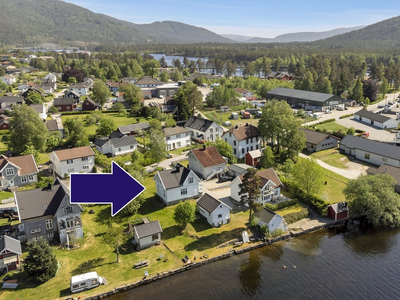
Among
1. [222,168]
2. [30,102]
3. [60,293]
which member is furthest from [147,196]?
[30,102]

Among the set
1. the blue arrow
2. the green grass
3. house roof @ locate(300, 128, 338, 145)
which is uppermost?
the blue arrow

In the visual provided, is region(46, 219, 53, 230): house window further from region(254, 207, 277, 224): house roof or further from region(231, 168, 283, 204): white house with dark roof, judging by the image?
region(254, 207, 277, 224): house roof

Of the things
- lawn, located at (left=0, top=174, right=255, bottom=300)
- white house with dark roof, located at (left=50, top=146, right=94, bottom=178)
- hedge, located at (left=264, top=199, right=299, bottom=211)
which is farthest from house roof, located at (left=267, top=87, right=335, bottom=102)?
white house with dark roof, located at (left=50, top=146, right=94, bottom=178)

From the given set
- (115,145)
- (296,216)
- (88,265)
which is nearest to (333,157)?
(296,216)

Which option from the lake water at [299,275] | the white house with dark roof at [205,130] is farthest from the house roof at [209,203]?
the white house with dark roof at [205,130]

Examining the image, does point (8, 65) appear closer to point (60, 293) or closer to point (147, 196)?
Result: point (147, 196)

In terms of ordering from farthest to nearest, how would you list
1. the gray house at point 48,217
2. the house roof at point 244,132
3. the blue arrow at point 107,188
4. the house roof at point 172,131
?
the house roof at point 172,131 → the house roof at point 244,132 → the gray house at point 48,217 → the blue arrow at point 107,188

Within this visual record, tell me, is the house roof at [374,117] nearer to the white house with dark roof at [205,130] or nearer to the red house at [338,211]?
the white house with dark roof at [205,130]
